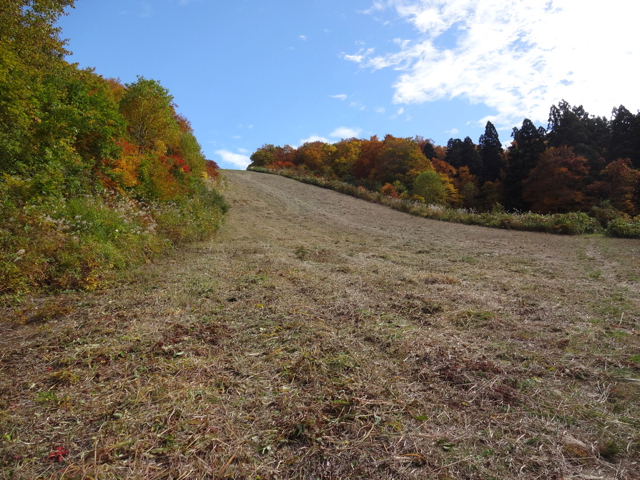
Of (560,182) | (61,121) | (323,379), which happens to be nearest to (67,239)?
(61,121)

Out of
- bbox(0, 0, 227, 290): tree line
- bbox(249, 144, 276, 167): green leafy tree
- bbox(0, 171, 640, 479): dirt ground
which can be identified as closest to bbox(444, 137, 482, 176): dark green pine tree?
bbox(249, 144, 276, 167): green leafy tree

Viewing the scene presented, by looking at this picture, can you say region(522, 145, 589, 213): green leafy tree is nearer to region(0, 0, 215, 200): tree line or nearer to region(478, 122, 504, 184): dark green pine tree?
region(478, 122, 504, 184): dark green pine tree

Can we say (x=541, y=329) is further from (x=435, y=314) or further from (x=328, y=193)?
(x=328, y=193)

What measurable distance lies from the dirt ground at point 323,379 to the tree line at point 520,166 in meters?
23.5

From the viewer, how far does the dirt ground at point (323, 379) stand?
6.35 ft

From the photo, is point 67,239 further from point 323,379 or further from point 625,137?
point 625,137

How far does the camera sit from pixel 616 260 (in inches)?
306

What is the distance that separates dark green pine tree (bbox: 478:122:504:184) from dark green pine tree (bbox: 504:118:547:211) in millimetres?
1720

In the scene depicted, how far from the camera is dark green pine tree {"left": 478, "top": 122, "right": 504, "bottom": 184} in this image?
41375mm

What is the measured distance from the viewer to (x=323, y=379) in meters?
2.71

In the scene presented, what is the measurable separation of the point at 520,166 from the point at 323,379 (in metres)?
42.6

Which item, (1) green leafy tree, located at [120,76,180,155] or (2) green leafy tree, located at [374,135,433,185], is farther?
(2) green leafy tree, located at [374,135,433,185]

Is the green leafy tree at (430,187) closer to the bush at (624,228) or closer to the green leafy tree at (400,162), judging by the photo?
the green leafy tree at (400,162)

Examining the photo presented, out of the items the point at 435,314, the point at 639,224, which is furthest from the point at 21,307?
the point at 639,224
